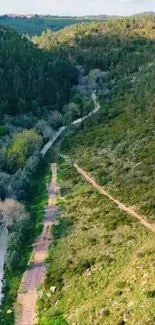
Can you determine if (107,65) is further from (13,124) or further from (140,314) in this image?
(140,314)

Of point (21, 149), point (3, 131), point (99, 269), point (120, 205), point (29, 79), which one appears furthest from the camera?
point (29, 79)

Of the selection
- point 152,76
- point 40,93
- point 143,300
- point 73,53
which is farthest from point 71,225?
point 73,53

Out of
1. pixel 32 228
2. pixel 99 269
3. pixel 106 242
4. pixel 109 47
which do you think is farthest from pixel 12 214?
pixel 109 47

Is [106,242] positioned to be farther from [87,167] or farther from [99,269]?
[87,167]

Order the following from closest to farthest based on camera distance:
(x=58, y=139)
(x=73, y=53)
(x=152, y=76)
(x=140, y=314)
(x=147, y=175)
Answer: (x=140, y=314) → (x=147, y=175) → (x=58, y=139) → (x=152, y=76) → (x=73, y=53)

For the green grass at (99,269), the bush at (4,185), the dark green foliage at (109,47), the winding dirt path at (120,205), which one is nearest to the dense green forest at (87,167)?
the green grass at (99,269)
